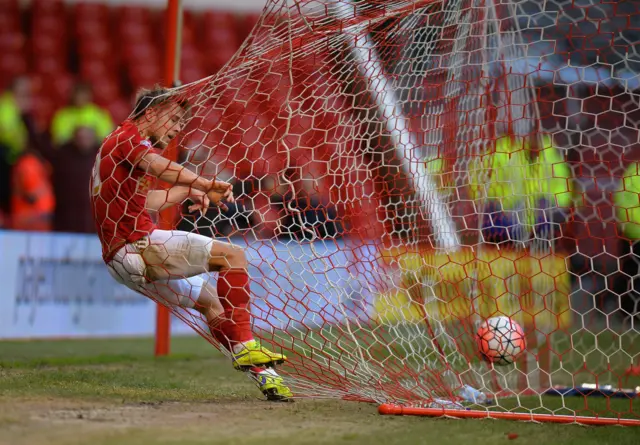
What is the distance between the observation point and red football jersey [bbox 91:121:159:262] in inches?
171

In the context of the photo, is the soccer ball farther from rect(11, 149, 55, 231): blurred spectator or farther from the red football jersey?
rect(11, 149, 55, 231): blurred spectator

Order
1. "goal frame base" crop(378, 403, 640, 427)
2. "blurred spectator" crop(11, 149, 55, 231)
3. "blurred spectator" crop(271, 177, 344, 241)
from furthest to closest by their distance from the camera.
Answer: "blurred spectator" crop(11, 149, 55, 231)
"blurred spectator" crop(271, 177, 344, 241)
"goal frame base" crop(378, 403, 640, 427)

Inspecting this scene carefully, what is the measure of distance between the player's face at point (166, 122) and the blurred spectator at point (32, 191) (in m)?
4.75

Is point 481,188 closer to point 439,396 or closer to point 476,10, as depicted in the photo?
point 476,10

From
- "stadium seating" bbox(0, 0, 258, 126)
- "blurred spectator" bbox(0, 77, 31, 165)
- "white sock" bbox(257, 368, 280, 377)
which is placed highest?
"stadium seating" bbox(0, 0, 258, 126)

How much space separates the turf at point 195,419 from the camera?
10.2 feet

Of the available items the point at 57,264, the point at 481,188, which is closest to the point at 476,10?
the point at 481,188

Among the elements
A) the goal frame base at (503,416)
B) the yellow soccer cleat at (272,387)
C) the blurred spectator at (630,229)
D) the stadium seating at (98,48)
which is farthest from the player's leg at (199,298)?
the stadium seating at (98,48)

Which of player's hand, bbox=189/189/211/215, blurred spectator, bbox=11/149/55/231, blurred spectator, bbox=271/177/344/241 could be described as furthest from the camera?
blurred spectator, bbox=11/149/55/231

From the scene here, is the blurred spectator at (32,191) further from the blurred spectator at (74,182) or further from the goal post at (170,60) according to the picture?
the goal post at (170,60)

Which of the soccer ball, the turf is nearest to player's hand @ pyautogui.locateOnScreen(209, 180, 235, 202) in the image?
the turf

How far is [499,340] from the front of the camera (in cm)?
453

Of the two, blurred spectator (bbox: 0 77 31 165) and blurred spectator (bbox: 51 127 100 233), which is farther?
blurred spectator (bbox: 0 77 31 165)

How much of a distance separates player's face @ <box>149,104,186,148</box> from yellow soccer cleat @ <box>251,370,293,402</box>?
1.31 meters
